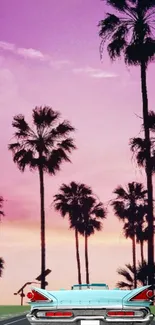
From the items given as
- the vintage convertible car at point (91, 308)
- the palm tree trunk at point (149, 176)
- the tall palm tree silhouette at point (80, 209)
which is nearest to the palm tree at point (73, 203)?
the tall palm tree silhouette at point (80, 209)

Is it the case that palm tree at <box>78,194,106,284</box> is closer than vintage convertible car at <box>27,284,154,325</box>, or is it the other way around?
vintage convertible car at <box>27,284,154,325</box>

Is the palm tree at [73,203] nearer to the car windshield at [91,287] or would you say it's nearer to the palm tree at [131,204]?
the palm tree at [131,204]

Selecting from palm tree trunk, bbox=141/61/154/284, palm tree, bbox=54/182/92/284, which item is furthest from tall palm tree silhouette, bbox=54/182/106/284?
palm tree trunk, bbox=141/61/154/284

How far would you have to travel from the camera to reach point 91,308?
484 inches

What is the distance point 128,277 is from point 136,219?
653 inches

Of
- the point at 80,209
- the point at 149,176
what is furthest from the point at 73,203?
the point at 149,176

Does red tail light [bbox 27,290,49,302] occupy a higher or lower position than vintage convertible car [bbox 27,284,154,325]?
higher

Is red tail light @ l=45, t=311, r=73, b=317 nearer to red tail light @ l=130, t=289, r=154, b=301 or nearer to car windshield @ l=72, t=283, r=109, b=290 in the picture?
red tail light @ l=130, t=289, r=154, b=301

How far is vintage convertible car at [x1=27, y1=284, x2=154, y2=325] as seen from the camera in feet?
40.3

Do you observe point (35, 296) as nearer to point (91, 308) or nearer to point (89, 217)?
point (91, 308)

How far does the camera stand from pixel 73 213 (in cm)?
8962

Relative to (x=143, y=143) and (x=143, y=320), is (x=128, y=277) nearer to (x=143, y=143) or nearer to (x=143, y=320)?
(x=143, y=143)

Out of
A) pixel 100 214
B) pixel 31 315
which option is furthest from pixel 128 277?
pixel 31 315

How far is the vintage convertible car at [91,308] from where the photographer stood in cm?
1227
